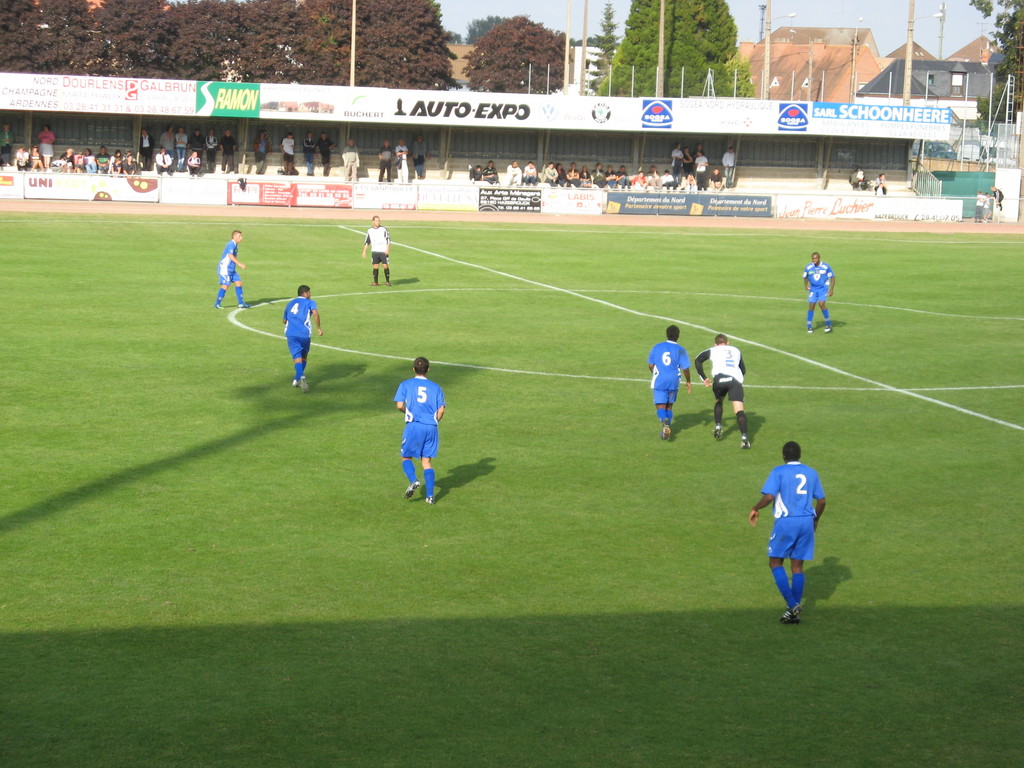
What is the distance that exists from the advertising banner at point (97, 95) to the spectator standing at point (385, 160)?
954 centimetres

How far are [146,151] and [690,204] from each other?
27.2 m

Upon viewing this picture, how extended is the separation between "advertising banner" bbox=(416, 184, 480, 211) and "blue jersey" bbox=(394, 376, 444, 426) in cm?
4148

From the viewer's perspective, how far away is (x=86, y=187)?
169 feet

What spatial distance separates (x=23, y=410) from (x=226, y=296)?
12.5 meters

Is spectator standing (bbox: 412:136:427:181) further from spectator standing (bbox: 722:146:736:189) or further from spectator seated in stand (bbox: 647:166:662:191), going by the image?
spectator standing (bbox: 722:146:736:189)

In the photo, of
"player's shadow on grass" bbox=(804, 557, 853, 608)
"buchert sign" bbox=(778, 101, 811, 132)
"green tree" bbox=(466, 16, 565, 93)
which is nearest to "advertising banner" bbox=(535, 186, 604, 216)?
"buchert sign" bbox=(778, 101, 811, 132)

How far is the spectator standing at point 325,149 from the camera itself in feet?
196

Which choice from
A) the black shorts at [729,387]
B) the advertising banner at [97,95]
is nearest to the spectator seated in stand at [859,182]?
the advertising banner at [97,95]

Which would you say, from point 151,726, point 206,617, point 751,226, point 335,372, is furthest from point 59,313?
point 751,226

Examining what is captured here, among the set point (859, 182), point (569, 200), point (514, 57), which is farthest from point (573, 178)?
point (514, 57)

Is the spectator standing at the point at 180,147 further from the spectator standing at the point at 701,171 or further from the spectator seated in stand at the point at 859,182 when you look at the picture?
the spectator seated in stand at the point at 859,182

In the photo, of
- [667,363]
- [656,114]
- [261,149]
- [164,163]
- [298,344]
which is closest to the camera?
[667,363]

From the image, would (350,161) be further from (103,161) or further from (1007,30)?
(1007,30)

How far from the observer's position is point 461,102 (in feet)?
201
